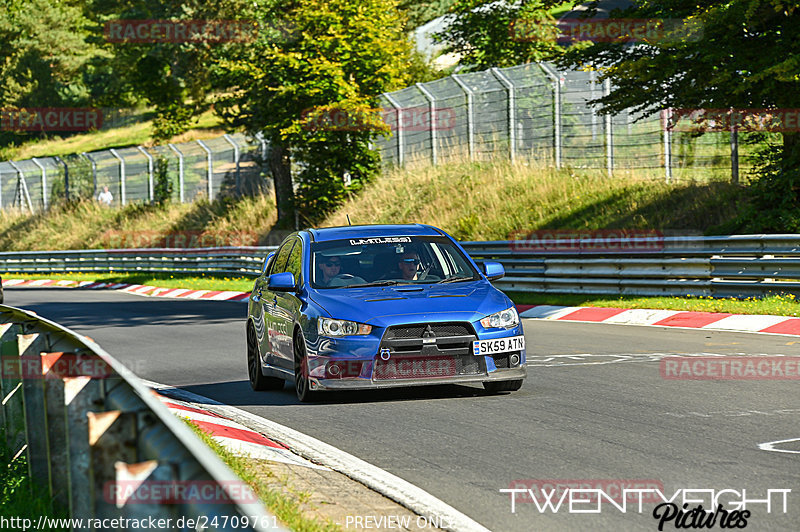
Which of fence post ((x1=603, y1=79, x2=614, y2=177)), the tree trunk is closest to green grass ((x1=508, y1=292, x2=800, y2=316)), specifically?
fence post ((x1=603, y1=79, x2=614, y2=177))

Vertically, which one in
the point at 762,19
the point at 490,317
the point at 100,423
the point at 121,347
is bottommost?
the point at 121,347

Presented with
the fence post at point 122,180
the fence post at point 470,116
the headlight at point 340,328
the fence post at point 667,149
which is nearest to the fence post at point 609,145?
the fence post at point 667,149

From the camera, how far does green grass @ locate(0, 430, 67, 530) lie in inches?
225

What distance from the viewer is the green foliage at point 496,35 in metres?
51.4

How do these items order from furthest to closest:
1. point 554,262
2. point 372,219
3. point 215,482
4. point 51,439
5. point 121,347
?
point 372,219, point 554,262, point 121,347, point 51,439, point 215,482

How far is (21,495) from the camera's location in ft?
20.6

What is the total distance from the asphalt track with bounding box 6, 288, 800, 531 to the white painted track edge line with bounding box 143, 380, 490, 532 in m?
0.10

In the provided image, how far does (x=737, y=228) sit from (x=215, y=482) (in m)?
18.0

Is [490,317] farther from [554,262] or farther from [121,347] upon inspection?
[554,262]

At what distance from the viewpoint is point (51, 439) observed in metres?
5.77

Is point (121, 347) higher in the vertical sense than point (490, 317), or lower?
lower

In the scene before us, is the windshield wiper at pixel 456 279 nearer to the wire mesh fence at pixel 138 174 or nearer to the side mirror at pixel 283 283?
the side mirror at pixel 283 283

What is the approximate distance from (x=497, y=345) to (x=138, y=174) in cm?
4250

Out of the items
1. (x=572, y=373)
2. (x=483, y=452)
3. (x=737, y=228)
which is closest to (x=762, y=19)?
(x=737, y=228)
